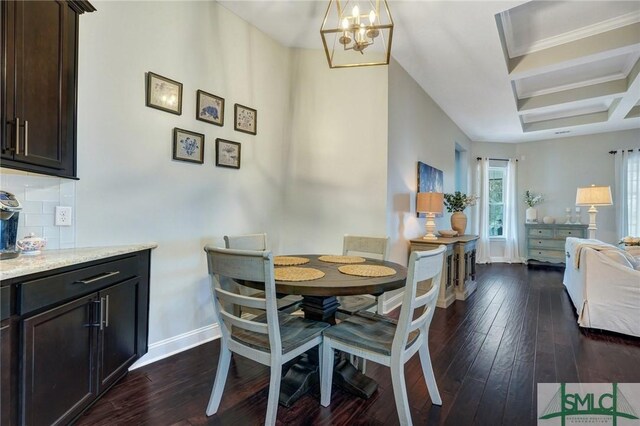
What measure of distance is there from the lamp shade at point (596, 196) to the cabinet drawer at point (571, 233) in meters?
1.18

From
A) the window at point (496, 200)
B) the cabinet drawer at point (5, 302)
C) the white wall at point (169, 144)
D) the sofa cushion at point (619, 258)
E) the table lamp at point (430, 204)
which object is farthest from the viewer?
the window at point (496, 200)

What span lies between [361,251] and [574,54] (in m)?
3.19

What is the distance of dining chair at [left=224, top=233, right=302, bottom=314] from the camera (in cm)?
211

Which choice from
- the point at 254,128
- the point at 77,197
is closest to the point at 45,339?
the point at 77,197

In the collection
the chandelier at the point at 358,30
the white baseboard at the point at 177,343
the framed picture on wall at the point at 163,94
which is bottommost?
the white baseboard at the point at 177,343

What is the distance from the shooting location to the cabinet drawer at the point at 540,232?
6128 mm

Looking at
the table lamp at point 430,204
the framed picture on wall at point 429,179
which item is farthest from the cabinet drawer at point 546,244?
the table lamp at point 430,204

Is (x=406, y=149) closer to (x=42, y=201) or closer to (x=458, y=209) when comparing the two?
(x=458, y=209)

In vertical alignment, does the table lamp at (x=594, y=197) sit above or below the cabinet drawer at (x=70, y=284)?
above

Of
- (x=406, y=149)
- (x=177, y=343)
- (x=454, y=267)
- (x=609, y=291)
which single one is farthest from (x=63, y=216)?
(x=609, y=291)

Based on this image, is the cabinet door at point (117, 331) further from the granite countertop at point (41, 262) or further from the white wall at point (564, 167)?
the white wall at point (564, 167)

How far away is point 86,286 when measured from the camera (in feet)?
4.92

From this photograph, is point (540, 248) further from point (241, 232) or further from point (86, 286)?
point (86, 286)

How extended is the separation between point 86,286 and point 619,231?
26.1 feet
